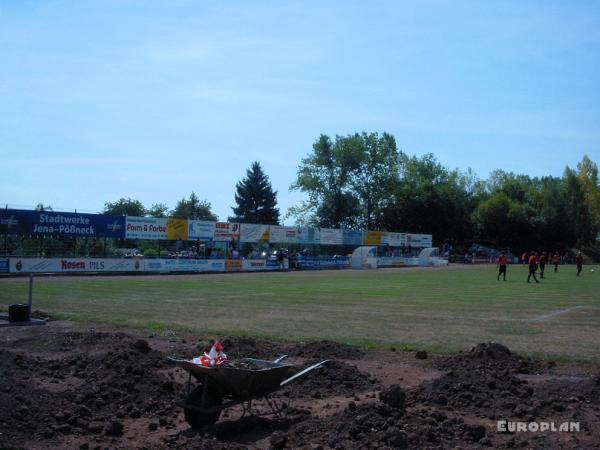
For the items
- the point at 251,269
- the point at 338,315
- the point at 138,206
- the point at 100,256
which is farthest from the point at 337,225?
the point at 338,315

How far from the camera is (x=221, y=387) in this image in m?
8.11

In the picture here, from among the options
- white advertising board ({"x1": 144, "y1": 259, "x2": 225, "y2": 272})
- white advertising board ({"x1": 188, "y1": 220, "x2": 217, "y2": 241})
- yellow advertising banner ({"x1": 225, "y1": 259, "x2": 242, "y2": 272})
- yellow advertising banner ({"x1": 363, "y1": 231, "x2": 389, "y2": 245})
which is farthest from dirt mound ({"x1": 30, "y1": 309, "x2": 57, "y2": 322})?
yellow advertising banner ({"x1": 363, "y1": 231, "x2": 389, "y2": 245})

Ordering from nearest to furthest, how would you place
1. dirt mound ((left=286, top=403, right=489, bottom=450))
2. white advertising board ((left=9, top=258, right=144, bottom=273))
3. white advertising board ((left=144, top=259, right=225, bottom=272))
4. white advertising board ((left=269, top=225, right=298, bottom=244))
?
dirt mound ((left=286, top=403, right=489, bottom=450)), white advertising board ((left=9, top=258, right=144, bottom=273)), white advertising board ((left=144, top=259, right=225, bottom=272)), white advertising board ((left=269, top=225, right=298, bottom=244))

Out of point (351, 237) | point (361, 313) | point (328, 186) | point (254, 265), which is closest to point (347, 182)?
point (328, 186)

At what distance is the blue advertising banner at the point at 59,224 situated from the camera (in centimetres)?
4244

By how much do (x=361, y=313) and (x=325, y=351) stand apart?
8485mm

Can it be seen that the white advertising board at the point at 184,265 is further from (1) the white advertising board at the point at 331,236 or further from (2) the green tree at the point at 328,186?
(2) the green tree at the point at 328,186

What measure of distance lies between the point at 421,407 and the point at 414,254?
276ft

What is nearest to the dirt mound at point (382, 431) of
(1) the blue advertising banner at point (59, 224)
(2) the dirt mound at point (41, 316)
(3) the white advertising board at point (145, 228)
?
(2) the dirt mound at point (41, 316)

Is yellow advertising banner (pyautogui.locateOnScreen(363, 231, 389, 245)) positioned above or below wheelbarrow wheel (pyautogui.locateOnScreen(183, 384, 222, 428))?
above

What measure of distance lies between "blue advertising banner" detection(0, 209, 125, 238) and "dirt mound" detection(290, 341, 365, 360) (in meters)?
34.9

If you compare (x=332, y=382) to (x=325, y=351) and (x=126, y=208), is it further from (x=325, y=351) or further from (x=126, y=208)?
(x=126, y=208)

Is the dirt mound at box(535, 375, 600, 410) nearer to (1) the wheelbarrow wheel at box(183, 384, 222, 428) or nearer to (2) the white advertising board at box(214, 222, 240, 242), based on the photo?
(1) the wheelbarrow wheel at box(183, 384, 222, 428)

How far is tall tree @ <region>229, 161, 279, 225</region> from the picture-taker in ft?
339
